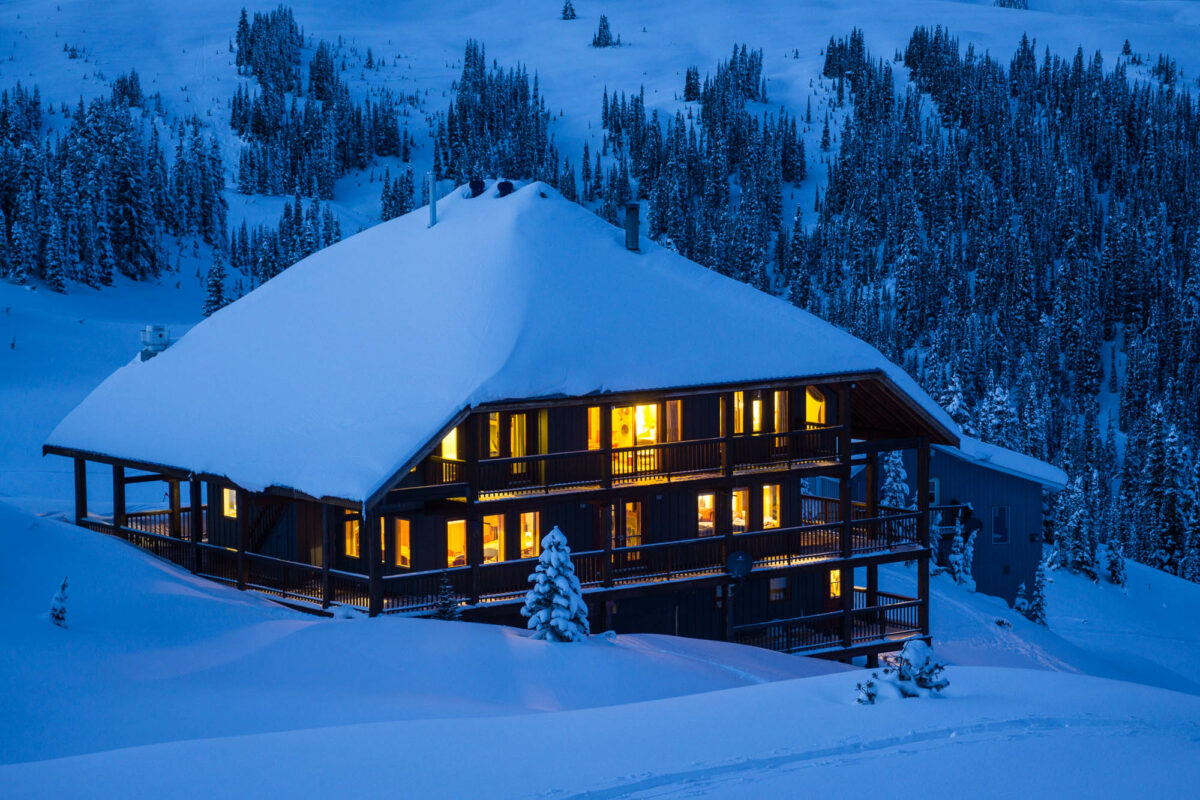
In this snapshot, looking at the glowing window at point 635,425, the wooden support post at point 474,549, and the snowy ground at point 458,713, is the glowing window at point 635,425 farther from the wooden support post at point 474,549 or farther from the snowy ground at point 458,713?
the snowy ground at point 458,713

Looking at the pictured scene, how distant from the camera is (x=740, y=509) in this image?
3103 cm

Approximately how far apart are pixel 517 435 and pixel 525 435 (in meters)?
0.17

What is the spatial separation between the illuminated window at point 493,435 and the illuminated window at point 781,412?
7.06 meters

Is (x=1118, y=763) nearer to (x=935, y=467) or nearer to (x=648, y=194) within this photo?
(x=935, y=467)

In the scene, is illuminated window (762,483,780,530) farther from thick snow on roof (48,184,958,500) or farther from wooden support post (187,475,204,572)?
wooden support post (187,475,204,572)

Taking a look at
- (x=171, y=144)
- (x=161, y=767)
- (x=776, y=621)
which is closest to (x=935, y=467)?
(x=776, y=621)

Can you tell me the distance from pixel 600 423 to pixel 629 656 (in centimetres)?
788

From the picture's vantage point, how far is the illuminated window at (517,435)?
28.4 meters

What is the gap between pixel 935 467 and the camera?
45938 mm

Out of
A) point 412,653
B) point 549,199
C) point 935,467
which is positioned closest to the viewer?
point 412,653

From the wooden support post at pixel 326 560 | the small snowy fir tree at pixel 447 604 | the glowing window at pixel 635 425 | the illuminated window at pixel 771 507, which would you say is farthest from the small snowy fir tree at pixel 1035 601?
the wooden support post at pixel 326 560

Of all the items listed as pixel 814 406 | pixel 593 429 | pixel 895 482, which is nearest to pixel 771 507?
pixel 814 406

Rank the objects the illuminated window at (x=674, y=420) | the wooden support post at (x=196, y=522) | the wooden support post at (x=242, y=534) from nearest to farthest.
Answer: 1. the wooden support post at (x=242, y=534)
2. the wooden support post at (x=196, y=522)
3. the illuminated window at (x=674, y=420)

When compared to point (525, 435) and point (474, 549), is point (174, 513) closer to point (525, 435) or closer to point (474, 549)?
point (474, 549)
